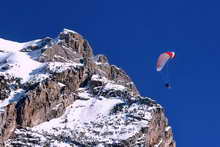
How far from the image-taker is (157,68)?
178 m

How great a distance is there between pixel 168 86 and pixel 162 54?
9.94m

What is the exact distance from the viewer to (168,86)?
176 metres

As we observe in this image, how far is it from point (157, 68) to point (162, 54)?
618 centimetres

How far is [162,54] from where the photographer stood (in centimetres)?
18312

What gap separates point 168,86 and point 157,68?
4715 millimetres
